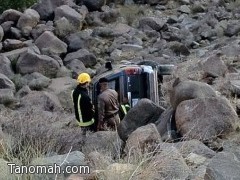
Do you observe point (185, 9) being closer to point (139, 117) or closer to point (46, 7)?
point (46, 7)

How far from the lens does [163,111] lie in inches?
414

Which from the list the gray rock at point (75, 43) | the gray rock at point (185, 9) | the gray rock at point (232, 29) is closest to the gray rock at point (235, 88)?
the gray rock at point (232, 29)

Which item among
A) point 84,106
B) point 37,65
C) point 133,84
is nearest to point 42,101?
point 37,65

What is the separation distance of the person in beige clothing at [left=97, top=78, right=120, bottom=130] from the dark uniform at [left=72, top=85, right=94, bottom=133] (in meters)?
0.23

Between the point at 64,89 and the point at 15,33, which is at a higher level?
the point at 15,33

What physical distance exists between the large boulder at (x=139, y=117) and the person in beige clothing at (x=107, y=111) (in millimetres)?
939

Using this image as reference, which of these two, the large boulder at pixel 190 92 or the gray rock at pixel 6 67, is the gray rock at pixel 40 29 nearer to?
the gray rock at pixel 6 67

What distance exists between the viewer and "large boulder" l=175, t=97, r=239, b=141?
8703 mm

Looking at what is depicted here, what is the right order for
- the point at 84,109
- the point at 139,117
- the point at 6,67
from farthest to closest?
the point at 6,67, the point at 84,109, the point at 139,117

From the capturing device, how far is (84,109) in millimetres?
11594

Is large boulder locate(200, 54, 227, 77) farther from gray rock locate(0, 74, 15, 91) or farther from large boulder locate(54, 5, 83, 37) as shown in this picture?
large boulder locate(54, 5, 83, 37)

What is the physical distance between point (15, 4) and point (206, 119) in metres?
24.9

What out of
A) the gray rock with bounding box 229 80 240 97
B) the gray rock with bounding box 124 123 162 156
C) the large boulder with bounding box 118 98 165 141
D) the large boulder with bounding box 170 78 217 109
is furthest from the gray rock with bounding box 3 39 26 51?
the gray rock with bounding box 124 123 162 156

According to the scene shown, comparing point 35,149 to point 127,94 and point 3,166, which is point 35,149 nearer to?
point 3,166
